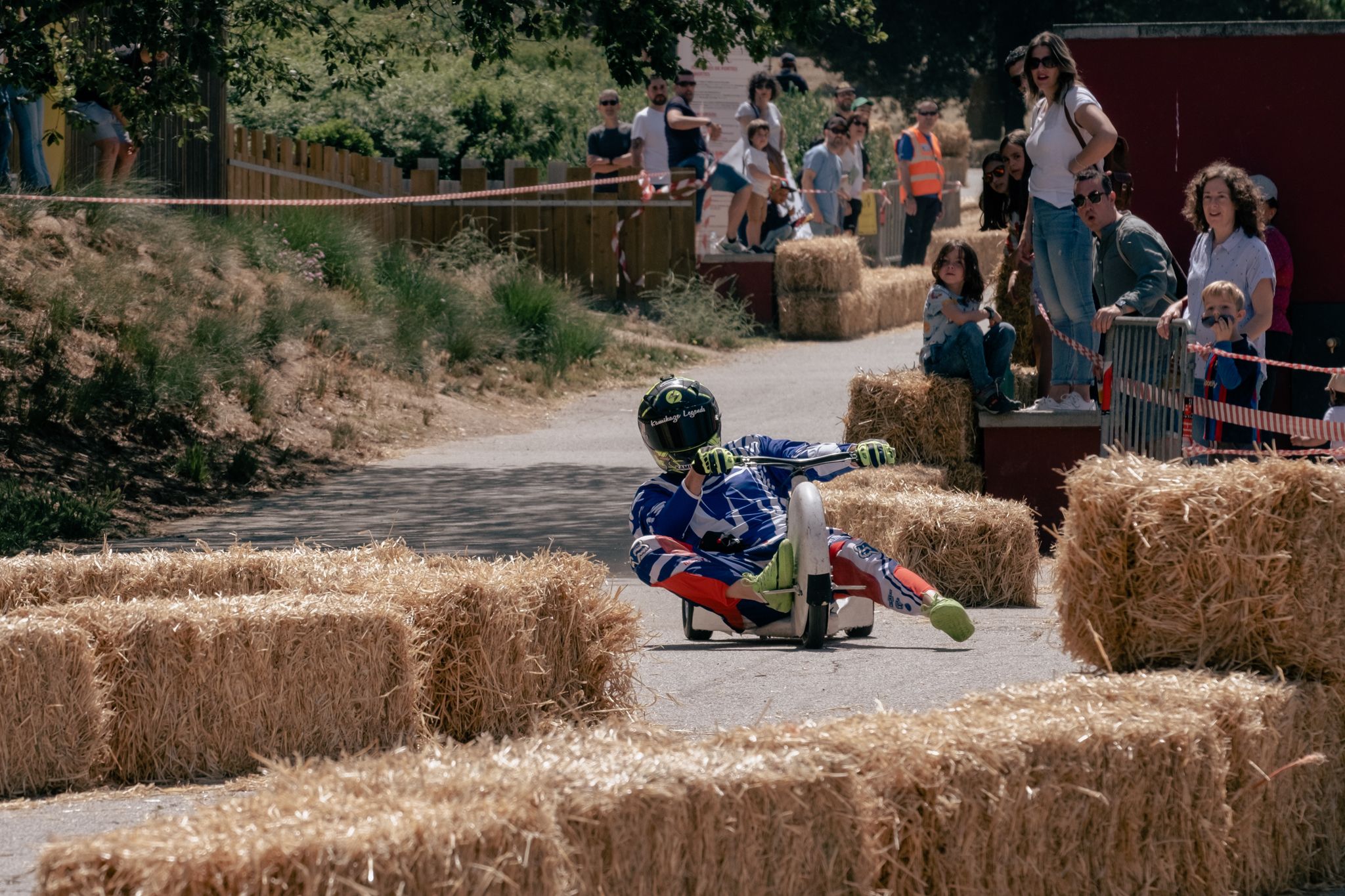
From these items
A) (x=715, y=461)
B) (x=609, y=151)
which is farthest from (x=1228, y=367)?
(x=609, y=151)

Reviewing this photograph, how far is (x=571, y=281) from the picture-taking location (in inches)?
802

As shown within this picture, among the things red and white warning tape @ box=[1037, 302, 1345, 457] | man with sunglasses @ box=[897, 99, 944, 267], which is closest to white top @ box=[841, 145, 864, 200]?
man with sunglasses @ box=[897, 99, 944, 267]

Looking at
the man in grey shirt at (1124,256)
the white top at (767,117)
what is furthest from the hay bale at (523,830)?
the white top at (767,117)

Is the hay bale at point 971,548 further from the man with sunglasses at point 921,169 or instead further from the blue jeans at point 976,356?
the man with sunglasses at point 921,169

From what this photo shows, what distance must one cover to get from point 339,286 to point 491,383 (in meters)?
1.74

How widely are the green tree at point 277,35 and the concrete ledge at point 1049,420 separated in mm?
4271

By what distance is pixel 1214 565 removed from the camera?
16.0 feet

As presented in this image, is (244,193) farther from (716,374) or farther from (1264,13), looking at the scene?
(1264,13)

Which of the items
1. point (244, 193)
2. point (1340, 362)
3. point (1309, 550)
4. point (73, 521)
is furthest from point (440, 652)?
point (244, 193)

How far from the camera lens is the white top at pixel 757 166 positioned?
20.3 meters

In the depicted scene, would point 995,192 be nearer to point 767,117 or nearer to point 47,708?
point 47,708

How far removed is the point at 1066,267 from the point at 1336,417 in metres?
2.12

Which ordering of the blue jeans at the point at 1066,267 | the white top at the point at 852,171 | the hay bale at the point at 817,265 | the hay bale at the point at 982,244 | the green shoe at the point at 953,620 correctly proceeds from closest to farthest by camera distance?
1. the green shoe at the point at 953,620
2. the blue jeans at the point at 1066,267
3. the hay bale at the point at 817,265
4. the white top at the point at 852,171
5. the hay bale at the point at 982,244

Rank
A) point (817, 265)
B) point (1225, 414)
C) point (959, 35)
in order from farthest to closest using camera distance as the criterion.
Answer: point (959, 35) → point (817, 265) → point (1225, 414)
